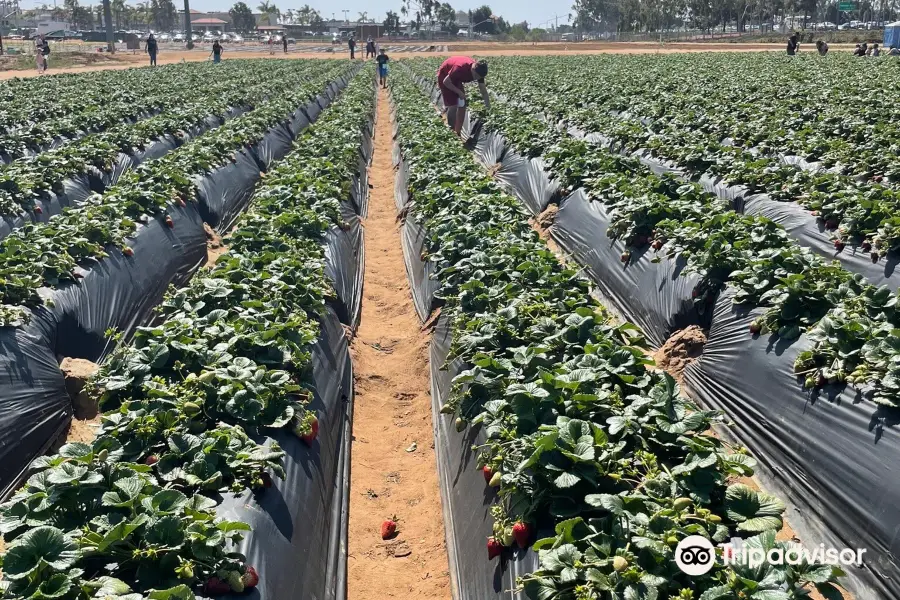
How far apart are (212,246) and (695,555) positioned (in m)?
9.57

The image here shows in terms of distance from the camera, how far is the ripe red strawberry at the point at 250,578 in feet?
10.7

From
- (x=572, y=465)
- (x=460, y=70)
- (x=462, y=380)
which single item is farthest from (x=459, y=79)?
(x=572, y=465)

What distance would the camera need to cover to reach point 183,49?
2960 inches

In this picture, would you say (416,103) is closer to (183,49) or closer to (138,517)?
(138,517)

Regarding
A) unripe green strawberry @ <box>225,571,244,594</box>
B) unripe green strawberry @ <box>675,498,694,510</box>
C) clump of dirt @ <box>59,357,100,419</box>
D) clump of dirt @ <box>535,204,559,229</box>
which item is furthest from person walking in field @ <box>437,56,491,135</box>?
unripe green strawberry @ <box>225,571,244,594</box>

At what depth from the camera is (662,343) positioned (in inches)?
290

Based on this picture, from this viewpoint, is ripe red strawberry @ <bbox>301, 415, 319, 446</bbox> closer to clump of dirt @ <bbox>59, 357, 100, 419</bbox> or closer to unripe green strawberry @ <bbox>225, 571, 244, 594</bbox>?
unripe green strawberry @ <bbox>225, 571, 244, 594</bbox>

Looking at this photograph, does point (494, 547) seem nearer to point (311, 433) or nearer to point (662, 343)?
point (311, 433)

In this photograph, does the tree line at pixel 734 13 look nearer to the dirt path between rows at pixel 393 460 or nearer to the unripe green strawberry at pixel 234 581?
the dirt path between rows at pixel 393 460

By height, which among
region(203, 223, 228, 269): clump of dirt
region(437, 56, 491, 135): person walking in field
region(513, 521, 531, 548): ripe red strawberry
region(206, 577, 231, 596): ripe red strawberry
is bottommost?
region(203, 223, 228, 269): clump of dirt

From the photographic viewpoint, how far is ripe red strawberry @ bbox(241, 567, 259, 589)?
3275 mm

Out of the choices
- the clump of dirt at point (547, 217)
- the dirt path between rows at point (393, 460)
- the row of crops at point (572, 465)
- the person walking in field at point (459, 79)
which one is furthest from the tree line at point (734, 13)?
the row of crops at point (572, 465)

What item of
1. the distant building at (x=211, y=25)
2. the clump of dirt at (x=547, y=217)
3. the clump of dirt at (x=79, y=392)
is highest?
the distant building at (x=211, y=25)

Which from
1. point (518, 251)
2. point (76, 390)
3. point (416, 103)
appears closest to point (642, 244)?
point (518, 251)
